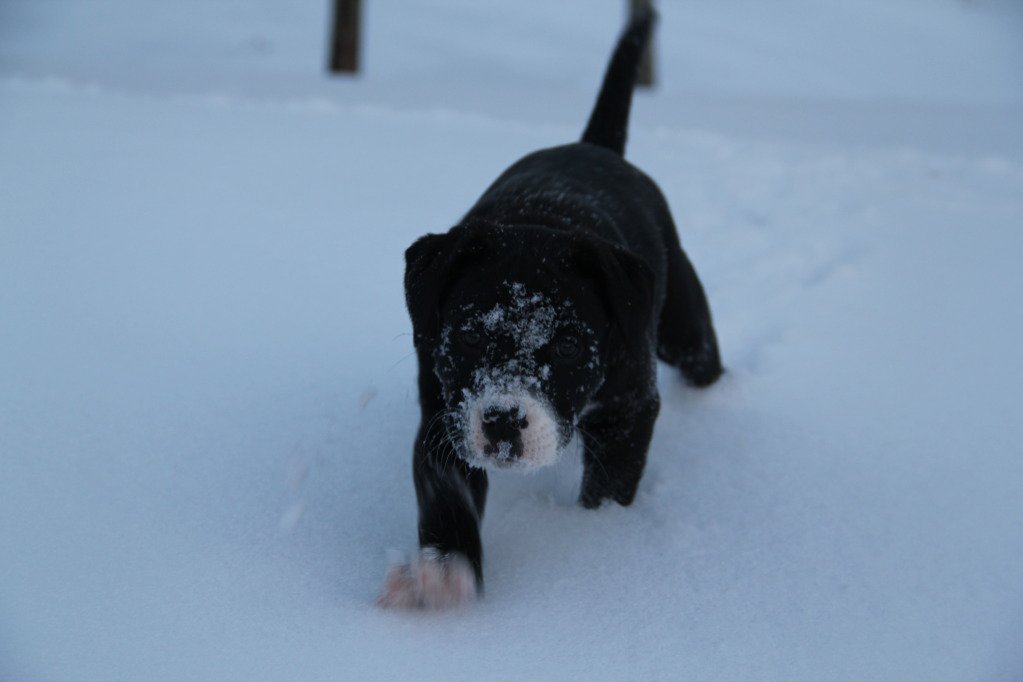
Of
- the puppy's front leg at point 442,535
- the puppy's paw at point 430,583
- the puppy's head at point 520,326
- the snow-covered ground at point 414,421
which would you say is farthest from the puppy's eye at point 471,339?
the snow-covered ground at point 414,421

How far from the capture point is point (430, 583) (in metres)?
2.44

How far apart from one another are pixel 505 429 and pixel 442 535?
1.38 feet

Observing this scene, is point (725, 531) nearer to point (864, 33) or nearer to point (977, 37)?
point (864, 33)

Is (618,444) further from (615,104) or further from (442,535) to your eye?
(615,104)

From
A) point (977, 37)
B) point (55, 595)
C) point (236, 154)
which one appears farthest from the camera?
point (977, 37)

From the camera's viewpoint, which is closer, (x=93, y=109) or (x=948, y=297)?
(x=948, y=297)

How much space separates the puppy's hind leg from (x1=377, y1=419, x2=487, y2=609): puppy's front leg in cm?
130

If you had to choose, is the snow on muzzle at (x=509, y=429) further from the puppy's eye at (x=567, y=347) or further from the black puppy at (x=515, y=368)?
the puppy's eye at (x=567, y=347)

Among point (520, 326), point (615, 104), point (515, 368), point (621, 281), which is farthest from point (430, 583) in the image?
point (615, 104)

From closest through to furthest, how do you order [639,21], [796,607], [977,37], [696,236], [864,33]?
[796,607] → [639,21] → [696,236] → [864,33] → [977,37]

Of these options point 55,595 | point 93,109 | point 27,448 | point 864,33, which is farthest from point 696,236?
point 864,33

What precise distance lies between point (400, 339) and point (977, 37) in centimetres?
3166

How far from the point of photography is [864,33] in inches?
1109

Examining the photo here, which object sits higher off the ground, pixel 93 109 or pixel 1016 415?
pixel 1016 415
